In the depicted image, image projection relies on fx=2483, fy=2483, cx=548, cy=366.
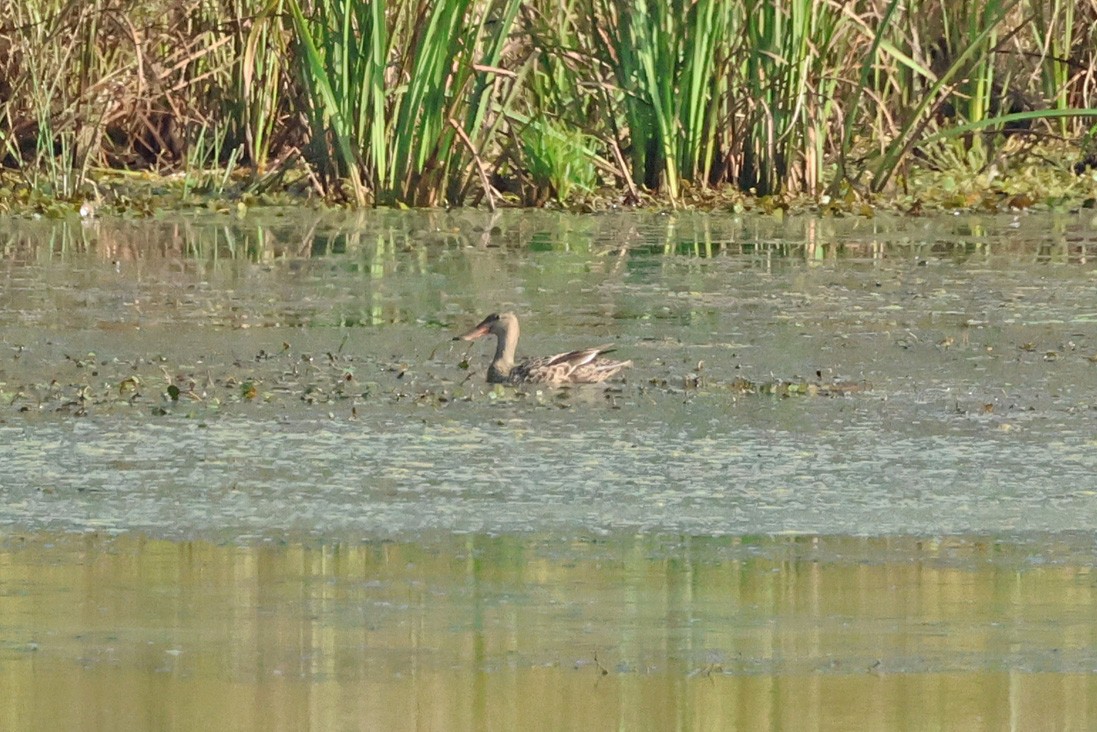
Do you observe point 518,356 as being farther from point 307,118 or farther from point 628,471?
point 307,118

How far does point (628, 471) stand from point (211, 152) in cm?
838

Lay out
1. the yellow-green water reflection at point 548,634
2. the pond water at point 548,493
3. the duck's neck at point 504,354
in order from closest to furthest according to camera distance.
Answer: the yellow-green water reflection at point 548,634 < the pond water at point 548,493 < the duck's neck at point 504,354

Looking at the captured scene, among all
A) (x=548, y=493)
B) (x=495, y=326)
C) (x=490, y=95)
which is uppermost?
(x=490, y=95)

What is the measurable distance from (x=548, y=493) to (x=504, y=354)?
2.01 metres

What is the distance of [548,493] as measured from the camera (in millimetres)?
5707

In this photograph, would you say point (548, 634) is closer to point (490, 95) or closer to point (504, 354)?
point (504, 354)

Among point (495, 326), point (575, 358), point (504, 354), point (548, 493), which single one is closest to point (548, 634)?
point (548, 493)

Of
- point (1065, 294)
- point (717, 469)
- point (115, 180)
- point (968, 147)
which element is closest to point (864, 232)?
point (1065, 294)

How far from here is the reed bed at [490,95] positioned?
39.4 feet

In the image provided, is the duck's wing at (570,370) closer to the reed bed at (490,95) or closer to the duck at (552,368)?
the duck at (552,368)

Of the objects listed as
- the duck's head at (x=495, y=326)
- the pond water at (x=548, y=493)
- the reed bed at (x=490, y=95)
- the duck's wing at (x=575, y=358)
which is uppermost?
the reed bed at (x=490, y=95)

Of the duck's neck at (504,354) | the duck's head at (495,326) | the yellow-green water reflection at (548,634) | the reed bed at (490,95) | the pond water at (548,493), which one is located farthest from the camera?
the reed bed at (490,95)

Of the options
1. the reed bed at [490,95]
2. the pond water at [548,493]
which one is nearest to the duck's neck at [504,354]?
the pond water at [548,493]

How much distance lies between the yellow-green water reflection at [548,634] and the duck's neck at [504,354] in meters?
2.40
